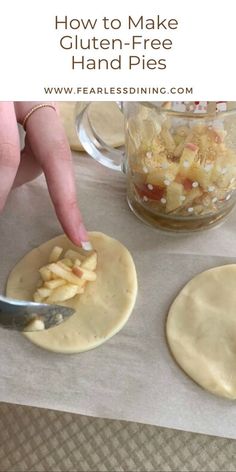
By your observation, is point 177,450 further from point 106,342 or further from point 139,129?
point 139,129

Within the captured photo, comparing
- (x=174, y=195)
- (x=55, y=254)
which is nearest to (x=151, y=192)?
(x=174, y=195)

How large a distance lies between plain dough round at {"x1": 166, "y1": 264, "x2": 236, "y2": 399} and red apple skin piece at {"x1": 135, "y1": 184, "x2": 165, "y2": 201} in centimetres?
11

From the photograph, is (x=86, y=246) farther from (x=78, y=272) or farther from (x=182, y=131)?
(x=182, y=131)

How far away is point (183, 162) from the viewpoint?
0.68 metres

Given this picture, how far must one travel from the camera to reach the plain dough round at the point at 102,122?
875 mm

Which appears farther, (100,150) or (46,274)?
(100,150)

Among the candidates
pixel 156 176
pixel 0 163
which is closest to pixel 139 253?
pixel 156 176

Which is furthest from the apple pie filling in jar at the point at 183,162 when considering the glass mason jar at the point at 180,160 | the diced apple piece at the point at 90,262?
the diced apple piece at the point at 90,262

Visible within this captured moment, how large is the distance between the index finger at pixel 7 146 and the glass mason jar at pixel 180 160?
0.10 m

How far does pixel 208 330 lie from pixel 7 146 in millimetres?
314

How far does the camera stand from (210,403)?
641mm

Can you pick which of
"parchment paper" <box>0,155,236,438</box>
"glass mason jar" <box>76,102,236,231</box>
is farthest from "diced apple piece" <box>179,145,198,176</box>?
"parchment paper" <box>0,155,236,438</box>

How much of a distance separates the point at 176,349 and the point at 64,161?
0.27 m
